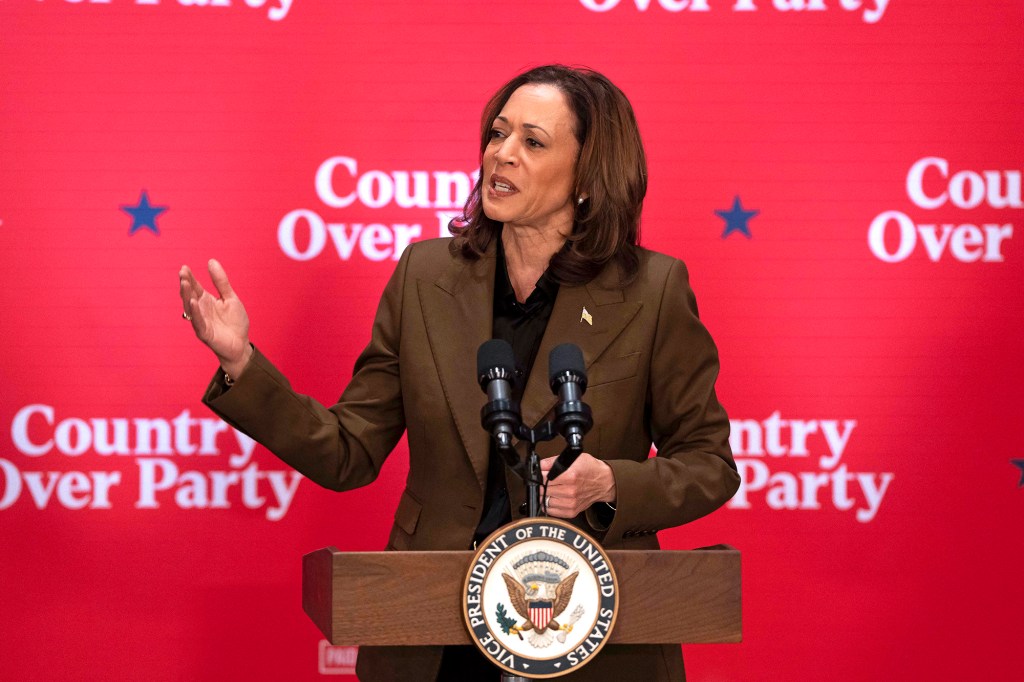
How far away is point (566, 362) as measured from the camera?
4.73 feet

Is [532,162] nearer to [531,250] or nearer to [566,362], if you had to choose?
[531,250]

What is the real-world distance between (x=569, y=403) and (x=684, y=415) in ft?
2.08

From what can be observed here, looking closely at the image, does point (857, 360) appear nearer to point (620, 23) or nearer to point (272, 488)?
point (620, 23)

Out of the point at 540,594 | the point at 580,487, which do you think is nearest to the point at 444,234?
A: the point at 580,487

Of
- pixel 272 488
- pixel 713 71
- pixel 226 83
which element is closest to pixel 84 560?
pixel 272 488

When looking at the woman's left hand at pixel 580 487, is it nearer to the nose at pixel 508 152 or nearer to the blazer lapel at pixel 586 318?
the blazer lapel at pixel 586 318

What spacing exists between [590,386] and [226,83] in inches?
54.8

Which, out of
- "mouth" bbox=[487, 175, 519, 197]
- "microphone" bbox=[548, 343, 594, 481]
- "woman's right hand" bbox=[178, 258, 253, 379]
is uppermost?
"mouth" bbox=[487, 175, 519, 197]

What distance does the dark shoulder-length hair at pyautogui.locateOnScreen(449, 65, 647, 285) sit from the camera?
2080 millimetres

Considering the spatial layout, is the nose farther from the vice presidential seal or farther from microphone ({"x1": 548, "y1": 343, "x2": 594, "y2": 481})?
the vice presidential seal

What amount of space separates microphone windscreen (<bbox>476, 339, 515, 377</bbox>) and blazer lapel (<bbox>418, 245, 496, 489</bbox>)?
445mm

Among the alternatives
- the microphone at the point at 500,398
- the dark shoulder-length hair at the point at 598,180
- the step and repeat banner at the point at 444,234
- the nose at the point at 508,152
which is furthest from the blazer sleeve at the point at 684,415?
the step and repeat banner at the point at 444,234

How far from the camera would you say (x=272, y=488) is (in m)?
2.88

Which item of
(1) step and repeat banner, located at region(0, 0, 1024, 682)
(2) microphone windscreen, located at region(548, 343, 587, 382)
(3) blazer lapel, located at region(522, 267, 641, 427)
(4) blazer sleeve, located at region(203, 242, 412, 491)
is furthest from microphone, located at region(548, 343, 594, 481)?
(1) step and repeat banner, located at region(0, 0, 1024, 682)
